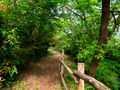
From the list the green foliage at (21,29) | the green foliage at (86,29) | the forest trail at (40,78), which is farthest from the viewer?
the green foliage at (86,29)

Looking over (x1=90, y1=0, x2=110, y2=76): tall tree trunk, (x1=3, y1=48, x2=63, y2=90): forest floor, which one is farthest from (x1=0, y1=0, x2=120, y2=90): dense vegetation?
(x1=3, y1=48, x2=63, y2=90): forest floor

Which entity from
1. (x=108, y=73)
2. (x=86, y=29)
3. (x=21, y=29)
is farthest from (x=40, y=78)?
(x=108, y=73)

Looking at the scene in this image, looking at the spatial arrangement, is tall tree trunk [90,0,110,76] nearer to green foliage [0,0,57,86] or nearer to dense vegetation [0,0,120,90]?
dense vegetation [0,0,120,90]

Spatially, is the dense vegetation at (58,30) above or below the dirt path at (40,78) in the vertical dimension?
above

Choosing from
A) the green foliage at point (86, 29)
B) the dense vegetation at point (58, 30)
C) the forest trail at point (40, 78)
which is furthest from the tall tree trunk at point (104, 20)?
the forest trail at point (40, 78)

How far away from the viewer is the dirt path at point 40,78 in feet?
31.3

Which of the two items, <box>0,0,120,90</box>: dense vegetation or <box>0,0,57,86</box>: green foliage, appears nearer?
<box>0,0,57,86</box>: green foliage

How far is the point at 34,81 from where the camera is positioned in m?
10.1

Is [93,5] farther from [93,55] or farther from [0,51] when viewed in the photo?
[0,51]

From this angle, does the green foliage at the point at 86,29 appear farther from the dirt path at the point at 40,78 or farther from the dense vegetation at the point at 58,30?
the dirt path at the point at 40,78

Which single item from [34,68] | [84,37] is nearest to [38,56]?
[34,68]

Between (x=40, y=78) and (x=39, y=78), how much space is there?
5 cm

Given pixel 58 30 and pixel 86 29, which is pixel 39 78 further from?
pixel 58 30

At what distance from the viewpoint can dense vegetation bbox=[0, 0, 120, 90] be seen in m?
9.62
